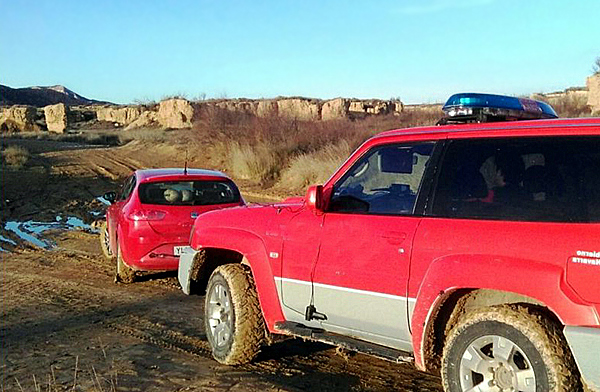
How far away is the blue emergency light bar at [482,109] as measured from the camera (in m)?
5.04

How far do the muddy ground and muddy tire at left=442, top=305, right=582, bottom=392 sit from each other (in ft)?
3.90

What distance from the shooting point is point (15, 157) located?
32.4 meters

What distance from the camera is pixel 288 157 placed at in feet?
82.9

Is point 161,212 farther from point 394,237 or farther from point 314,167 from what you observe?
point 314,167

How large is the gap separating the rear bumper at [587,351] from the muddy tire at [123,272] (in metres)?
7.05

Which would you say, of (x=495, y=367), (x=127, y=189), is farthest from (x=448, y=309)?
(x=127, y=189)

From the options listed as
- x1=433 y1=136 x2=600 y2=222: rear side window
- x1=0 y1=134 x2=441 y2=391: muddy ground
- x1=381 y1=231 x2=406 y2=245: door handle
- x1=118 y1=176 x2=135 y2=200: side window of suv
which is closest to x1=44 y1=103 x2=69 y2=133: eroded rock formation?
x1=0 y1=134 x2=441 y2=391: muddy ground

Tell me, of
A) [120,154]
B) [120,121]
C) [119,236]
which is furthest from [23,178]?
[120,121]

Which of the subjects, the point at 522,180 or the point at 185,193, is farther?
the point at 185,193

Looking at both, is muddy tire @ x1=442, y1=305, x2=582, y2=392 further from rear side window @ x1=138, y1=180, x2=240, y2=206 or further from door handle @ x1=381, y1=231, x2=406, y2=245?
rear side window @ x1=138, y1=180, x2=240, y2=206

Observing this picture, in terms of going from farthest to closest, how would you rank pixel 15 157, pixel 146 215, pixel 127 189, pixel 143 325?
pixel 15 157 < pixel 127 189 < pixel 146 215 < pixel 143 325

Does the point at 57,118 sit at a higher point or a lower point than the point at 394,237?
higher

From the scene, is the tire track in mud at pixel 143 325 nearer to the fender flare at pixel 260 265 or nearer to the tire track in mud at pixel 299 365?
the tire track in mud at pixel 299 365

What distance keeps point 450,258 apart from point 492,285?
1.09ft
